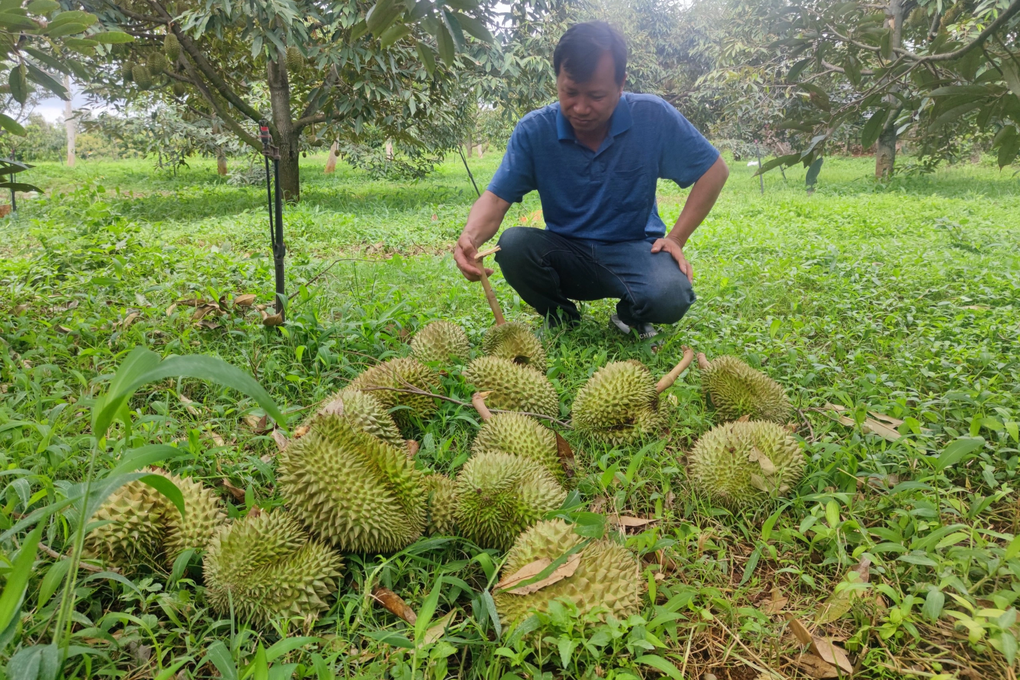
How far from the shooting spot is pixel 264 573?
50.6 inches

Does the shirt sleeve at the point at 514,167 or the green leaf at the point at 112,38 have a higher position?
the green leaf at the point at 112,38

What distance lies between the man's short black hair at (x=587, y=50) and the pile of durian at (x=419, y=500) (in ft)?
4.04

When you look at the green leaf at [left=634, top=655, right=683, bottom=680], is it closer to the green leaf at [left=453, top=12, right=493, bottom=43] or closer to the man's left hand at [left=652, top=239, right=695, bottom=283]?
the green leaf at [left=453, top=12, right=493, bottom=43]

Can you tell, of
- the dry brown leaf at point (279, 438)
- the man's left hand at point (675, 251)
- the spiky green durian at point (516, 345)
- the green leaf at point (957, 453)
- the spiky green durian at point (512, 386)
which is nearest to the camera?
the green leaf at point (957, 453)

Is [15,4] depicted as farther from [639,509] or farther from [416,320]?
[639,509]

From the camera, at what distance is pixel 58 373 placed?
7.56 feet

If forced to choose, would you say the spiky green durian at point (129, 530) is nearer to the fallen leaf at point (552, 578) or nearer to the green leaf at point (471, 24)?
the fallen leaf at point (552, 578)

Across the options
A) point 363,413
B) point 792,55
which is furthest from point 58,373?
point 792,55

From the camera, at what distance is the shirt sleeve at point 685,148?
2.85 m

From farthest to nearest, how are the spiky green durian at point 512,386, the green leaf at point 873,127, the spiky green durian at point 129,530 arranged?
the spiky green durian at point 512,386 → the green leaf at point 873,127 → the spiky green durian at point 129,530

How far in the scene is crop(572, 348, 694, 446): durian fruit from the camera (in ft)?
6.48

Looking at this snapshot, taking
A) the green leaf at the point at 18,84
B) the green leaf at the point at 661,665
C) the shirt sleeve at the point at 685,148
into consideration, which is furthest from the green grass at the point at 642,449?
the green leaf at the point at 18,84

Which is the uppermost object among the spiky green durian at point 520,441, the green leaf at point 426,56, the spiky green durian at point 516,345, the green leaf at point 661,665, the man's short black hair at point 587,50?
the man's short black hair at point 587,50

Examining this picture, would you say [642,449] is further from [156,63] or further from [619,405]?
[156,63]
